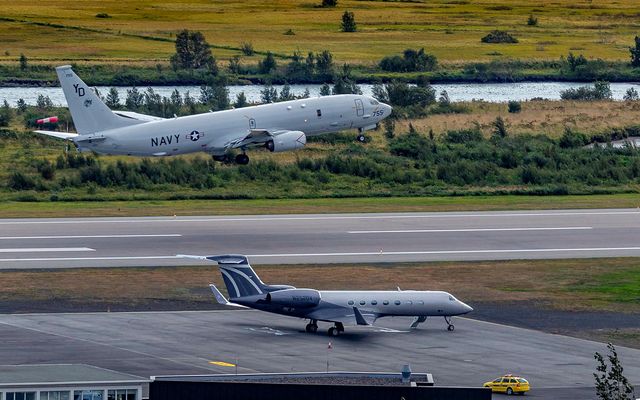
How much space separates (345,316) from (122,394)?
23050 millimetres

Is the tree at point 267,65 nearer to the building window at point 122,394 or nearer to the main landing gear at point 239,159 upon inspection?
the main landing gear at point 239,159

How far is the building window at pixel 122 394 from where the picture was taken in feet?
151

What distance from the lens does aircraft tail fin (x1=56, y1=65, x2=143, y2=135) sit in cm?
9756

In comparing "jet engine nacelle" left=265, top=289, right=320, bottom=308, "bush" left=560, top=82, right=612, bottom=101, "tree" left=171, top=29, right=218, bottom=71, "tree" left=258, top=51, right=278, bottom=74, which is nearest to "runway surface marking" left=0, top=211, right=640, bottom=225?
"jet engine nacelle" left=265, top=289, right=320, bottom=308

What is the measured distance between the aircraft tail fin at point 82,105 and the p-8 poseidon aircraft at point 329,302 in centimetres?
3091

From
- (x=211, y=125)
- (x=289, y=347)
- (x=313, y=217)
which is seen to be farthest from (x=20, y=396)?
(x=211, y=125)

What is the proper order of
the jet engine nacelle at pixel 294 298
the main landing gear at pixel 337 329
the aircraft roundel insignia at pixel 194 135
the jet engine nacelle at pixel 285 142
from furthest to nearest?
the jet engine nacelle at pixel 285 142 → the aircraft roundel insignia at pixel 194 135 → the main landing gear at pixel 337 329 → the jet engine nacelle at pixel 294 298

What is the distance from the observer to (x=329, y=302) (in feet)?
224

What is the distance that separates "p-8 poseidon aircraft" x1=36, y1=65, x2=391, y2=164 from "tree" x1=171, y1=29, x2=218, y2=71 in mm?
72194

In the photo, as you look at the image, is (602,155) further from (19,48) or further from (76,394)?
(19,48)

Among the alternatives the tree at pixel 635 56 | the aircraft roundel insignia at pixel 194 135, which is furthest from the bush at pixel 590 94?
the aircraft roundel insignia at pixel 194 135

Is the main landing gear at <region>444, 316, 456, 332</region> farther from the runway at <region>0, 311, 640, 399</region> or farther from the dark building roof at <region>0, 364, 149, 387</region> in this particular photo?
the dark building roof at <region>0, 364, 149, 387</region>

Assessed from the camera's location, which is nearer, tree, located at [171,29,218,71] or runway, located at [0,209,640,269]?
runway, located at [0,209,640,269]

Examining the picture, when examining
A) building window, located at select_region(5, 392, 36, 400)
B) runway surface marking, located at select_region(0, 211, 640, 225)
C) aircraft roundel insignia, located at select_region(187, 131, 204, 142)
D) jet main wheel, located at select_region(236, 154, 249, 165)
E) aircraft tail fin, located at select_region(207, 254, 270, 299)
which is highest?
aircraft roundel insignia, located at select_region(187, 131, 204, 142)
